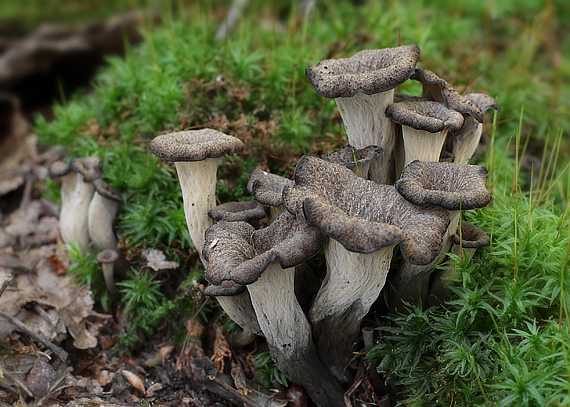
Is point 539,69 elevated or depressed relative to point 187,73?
depressed

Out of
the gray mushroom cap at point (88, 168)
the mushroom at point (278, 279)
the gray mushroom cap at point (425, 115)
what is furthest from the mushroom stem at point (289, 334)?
the gray mushroom cap at point (88, 168)

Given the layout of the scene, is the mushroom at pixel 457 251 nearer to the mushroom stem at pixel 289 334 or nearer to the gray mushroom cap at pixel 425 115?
the gray mushroom cap at pixel 425 115

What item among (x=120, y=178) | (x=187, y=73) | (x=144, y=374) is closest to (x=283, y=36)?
(x=187, y=73)

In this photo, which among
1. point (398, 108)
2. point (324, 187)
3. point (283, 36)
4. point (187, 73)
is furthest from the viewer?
point (283, 36)

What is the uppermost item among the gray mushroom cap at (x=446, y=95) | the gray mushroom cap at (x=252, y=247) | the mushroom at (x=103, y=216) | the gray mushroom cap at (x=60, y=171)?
the gray mushroom cap at (x=446, y=95)

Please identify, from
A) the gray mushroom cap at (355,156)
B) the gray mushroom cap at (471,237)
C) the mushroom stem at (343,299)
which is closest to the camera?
the mushroom stem at (343,299)

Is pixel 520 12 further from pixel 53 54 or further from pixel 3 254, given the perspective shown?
pixel 3 254
